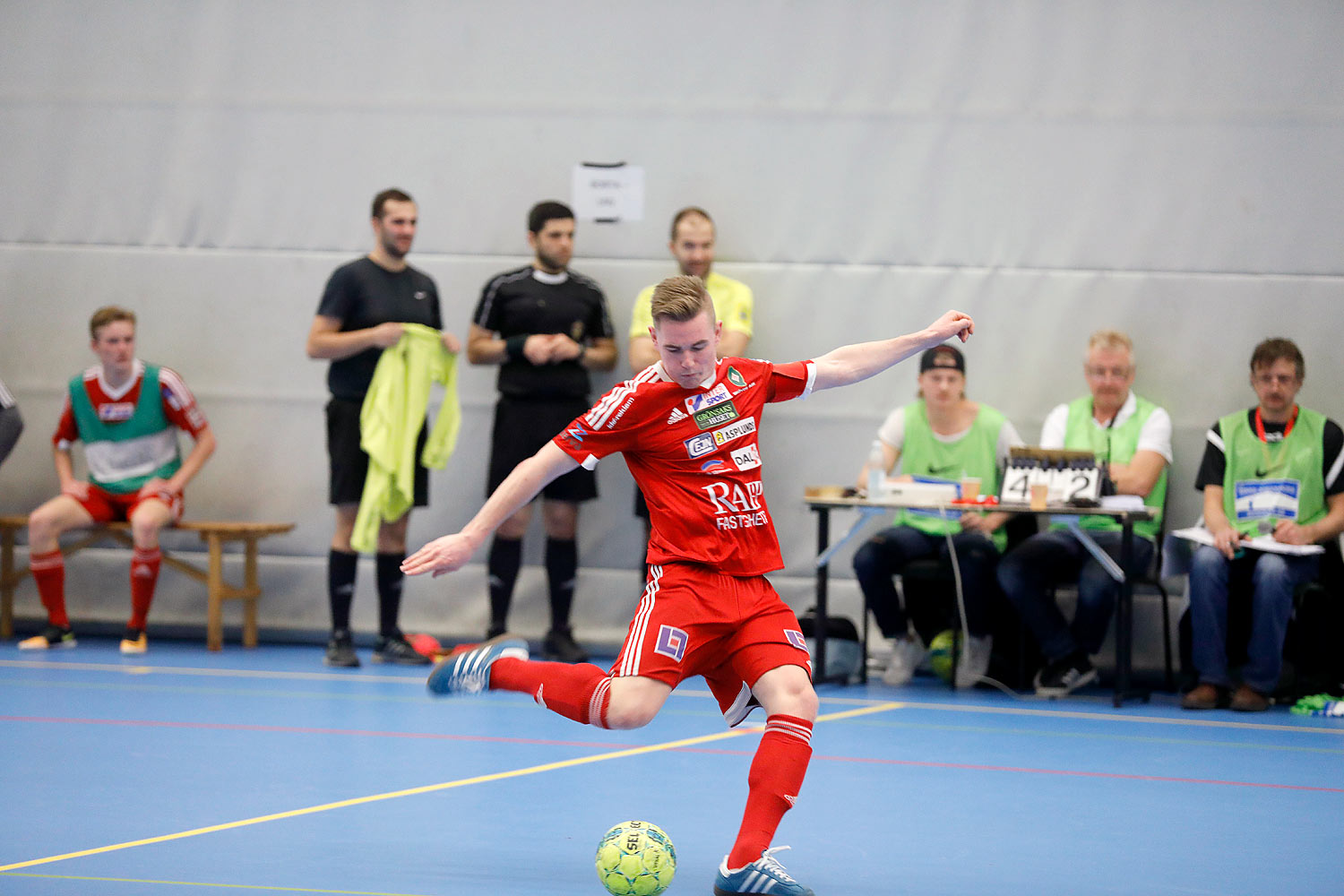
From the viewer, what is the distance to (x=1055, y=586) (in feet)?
22.9

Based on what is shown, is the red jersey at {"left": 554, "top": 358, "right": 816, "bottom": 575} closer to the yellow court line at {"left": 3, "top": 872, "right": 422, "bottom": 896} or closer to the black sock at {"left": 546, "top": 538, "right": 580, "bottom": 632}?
the yellow court line at {"left": 3, "top": 872, "right": 422, "bottom": 896}

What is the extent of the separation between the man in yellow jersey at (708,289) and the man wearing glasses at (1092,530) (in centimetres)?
174

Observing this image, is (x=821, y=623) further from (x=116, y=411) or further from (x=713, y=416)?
(x=116, y=411)

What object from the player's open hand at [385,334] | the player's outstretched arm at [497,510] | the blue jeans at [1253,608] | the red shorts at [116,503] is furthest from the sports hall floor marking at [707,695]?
the player's outstretched arm at [497,510]

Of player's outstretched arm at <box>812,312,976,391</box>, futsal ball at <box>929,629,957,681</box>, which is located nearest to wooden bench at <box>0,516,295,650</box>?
futsal ball at <box>929,629,957,681</box>

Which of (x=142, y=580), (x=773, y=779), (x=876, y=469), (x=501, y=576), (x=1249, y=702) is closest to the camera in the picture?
(x=773, y=779)

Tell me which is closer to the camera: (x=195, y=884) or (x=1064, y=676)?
(x=195, y=884)

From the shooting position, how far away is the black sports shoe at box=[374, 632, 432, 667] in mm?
7496

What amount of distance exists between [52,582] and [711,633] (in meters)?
5.52

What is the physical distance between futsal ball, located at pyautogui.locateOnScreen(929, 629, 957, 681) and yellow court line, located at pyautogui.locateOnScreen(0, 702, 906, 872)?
85cm

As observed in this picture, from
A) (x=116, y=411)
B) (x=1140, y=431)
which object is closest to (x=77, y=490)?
(x=116, y=411)

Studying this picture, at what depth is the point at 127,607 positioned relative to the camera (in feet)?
27.7

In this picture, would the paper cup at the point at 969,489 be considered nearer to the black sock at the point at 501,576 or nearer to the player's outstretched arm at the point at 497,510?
the black sock at the point at 501,576

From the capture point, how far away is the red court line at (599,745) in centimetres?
482
